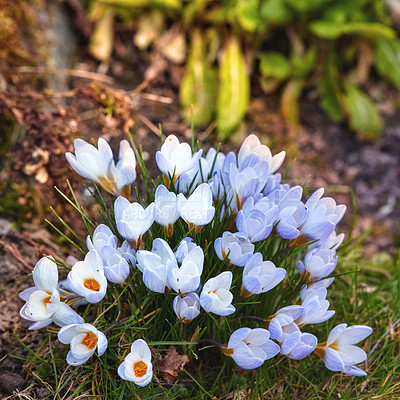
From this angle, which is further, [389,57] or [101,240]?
[389,57]

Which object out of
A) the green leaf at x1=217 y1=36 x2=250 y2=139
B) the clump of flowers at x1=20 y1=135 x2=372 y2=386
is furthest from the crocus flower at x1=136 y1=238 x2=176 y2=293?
the green leaf at x1=217 y1=36 x2=250 y2=139

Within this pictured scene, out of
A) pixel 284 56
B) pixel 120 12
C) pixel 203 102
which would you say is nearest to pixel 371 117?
pixel 284 56

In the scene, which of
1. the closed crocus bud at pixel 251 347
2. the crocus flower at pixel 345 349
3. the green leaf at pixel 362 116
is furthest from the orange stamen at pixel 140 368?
the green leaf at pixel 362 116

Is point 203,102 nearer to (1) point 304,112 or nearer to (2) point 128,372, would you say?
(1) point 304,112

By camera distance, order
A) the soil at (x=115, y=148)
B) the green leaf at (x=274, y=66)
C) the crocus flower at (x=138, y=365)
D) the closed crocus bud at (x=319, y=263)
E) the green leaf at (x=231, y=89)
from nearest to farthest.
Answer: the crocus flower at (x=138, y=365), the closed crocus bud at (x=319, y=263), the soil at (x=115, y=148), the green leaf at (x=231, y=89), the green leaf at (x=274, y=66)

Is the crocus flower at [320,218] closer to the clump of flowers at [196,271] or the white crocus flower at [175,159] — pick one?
the clump of flowers at [196,271]

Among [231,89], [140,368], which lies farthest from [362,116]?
[140,368]

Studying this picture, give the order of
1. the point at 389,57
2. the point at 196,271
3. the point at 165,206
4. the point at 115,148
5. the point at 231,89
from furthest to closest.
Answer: the point at 389,57 → the point at 231,89 → the point at 115,148 → the point at 165,206 → the point at 196,271

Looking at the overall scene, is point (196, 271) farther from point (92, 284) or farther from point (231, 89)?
point (231, 89)
